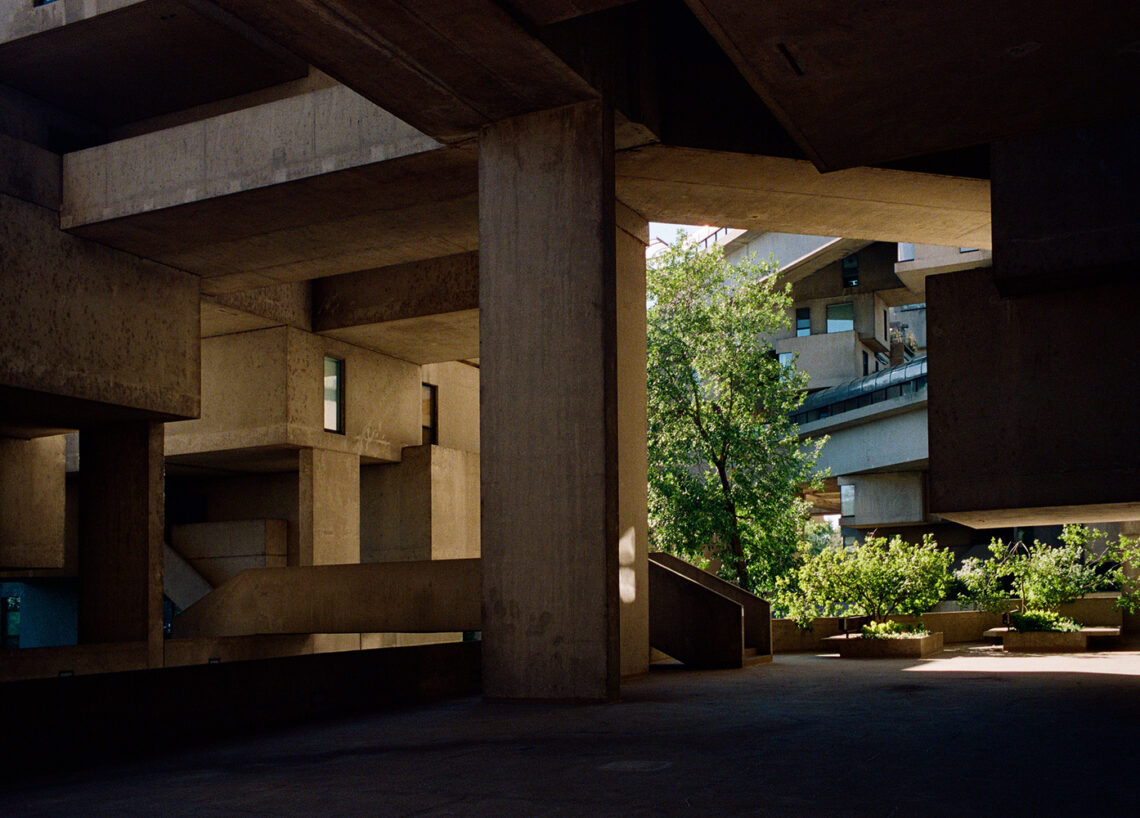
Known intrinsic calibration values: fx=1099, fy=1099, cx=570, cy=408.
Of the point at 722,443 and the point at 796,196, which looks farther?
the point at 722,443

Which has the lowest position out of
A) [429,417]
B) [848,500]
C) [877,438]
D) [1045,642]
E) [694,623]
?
[1045,642]

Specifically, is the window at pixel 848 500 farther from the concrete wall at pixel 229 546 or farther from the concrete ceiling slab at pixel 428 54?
the concrete ceiling slab at pixel 428 54

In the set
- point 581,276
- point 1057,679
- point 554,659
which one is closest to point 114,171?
point 581,276

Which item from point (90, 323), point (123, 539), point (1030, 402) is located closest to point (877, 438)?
point (123, 539)

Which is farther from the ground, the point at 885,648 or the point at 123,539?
the point at 123,539

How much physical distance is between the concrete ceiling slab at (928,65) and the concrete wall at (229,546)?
52.4 feet

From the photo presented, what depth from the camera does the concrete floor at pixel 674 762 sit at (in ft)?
18.3

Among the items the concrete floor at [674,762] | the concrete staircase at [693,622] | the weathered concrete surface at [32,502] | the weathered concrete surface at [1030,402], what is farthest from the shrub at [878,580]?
the weathered concrete surface at [32,502]

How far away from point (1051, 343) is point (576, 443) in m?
5.54

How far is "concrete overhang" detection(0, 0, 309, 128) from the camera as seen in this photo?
16.8m

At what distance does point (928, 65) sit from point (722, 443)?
14456 millimetres

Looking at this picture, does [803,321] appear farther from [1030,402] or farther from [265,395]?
[1030,402]

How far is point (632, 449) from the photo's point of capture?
14.9 metres

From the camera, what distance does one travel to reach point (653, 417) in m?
24.8
